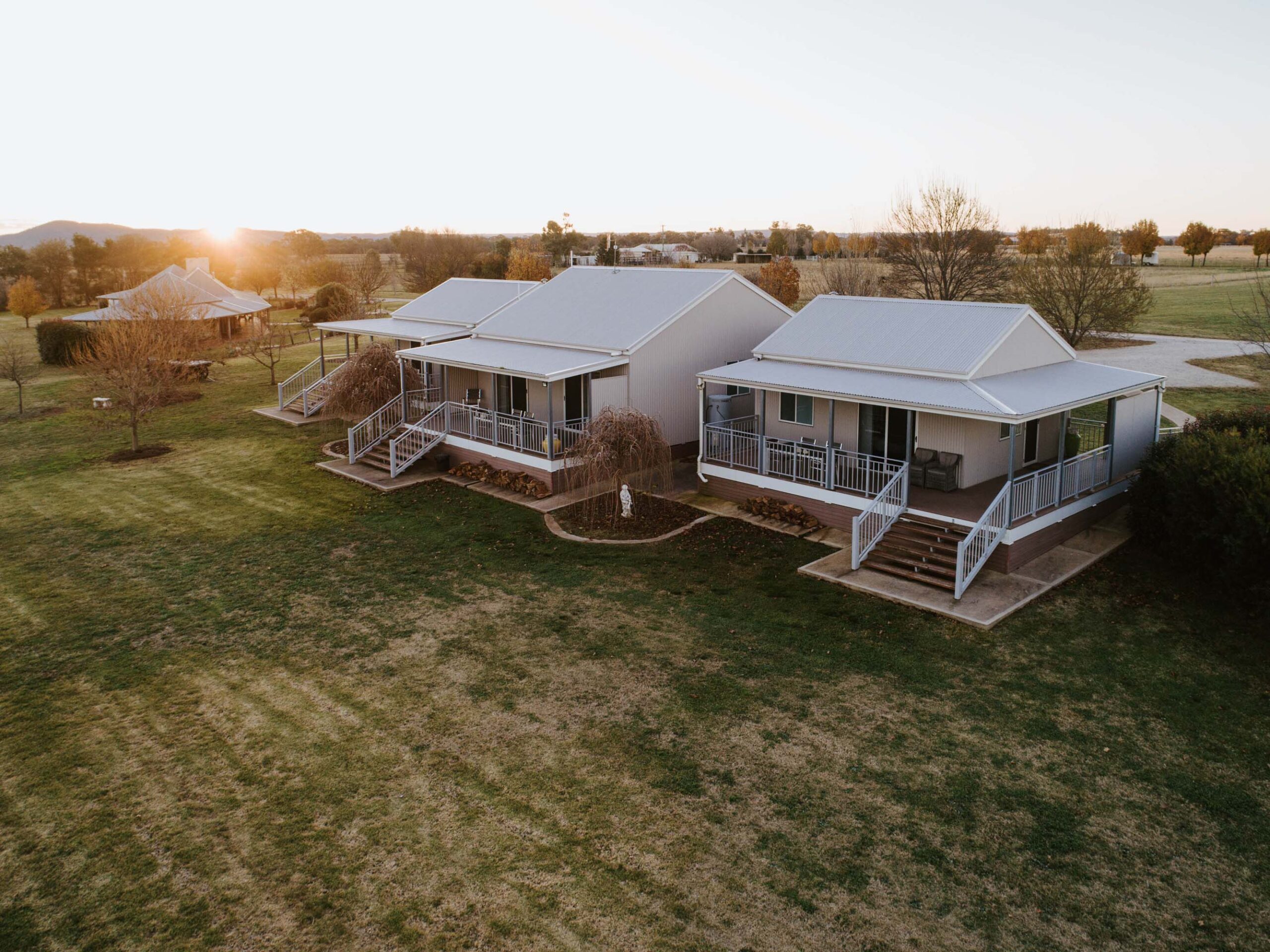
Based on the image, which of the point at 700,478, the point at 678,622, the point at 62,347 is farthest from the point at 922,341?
the point at 62,347

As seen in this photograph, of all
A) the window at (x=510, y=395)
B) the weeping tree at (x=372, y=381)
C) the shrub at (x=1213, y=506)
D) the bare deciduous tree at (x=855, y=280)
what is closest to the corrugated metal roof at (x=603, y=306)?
the window at (x=510, y=395)

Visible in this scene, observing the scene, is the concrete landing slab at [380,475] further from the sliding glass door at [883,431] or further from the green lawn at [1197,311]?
the green lawn at [1197,311]

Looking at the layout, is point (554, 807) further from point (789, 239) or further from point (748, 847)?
point (789, 239)

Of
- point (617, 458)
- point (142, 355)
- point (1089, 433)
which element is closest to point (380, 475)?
point (617, 458)

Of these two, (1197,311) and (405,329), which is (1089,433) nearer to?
(405,329)

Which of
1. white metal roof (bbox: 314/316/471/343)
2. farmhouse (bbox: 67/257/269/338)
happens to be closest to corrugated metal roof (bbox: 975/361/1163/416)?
white metal roof (bbox: 314/316/471/343)

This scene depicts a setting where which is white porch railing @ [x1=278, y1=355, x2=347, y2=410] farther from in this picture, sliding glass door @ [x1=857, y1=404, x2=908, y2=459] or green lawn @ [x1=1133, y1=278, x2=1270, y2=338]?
green lawn @ [x1=1133, y1=278, x2=1270, y2=338]
